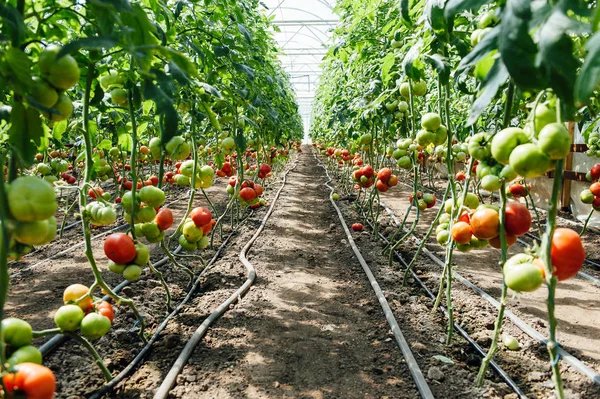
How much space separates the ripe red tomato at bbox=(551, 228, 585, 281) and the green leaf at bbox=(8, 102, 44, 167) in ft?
4.54

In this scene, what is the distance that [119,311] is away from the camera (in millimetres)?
2863

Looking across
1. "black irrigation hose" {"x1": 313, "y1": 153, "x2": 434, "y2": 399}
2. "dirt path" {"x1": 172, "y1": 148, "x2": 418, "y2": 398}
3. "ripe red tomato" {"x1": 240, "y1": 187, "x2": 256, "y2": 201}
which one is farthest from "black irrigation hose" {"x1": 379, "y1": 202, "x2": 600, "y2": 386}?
"ripe red tomato" {"x1": 240, "y1": 187, "x2": 256, "y2": 201}

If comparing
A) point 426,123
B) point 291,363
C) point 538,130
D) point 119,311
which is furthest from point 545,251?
point 119,311

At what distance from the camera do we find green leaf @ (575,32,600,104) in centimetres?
67

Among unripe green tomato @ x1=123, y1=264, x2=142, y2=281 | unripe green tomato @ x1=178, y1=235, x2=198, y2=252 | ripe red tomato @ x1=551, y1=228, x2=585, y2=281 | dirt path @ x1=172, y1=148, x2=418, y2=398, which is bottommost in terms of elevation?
dirt path @ x1=172, y1=148, x2=418, y2=398

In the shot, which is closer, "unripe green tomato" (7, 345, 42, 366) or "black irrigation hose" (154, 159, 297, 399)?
"unripe green tomato" (7, 345, 42, 366)

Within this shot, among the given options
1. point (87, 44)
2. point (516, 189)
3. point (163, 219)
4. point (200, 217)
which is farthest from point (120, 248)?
point (516, 189)

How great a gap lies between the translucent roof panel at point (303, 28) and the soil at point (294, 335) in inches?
277

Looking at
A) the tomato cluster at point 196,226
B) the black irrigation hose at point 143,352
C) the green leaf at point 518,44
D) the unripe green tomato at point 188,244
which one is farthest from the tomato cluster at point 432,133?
the black irrigation hose at point 143,352

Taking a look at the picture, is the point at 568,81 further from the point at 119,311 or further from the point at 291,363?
the point at 119,311

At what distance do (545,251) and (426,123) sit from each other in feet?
4.45

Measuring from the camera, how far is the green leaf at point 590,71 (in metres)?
0.67

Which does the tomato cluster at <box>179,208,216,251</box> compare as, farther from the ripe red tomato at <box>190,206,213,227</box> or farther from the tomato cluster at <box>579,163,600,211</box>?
the tomato cluster at <box>579,163,600,211</box>

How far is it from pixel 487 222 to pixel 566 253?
0.34 m
